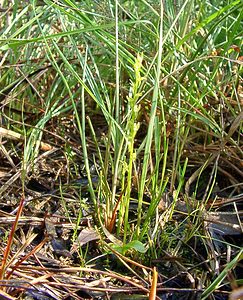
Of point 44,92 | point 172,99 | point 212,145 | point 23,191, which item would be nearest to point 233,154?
point 212,145

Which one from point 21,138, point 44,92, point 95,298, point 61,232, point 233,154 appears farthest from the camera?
point 44,92

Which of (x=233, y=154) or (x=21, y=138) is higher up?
(x=21, y=138)

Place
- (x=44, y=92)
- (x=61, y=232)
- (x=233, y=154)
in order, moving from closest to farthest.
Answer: (x=61, y=232)
(x=233, y=154)
(x=44, y=92)

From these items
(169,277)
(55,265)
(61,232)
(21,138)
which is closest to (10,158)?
(21,138)

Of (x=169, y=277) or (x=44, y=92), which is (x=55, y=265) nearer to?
(x=169, y=277)

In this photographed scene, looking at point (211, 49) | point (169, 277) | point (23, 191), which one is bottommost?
point (169, 277)

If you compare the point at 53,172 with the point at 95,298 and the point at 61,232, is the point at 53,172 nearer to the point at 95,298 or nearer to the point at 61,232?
the point at 61,232

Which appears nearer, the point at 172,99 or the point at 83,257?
the point at 83,257

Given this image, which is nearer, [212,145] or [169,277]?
[169,277]

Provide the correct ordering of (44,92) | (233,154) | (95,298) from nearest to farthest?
(95,298) < (233,154) < (44,92)
